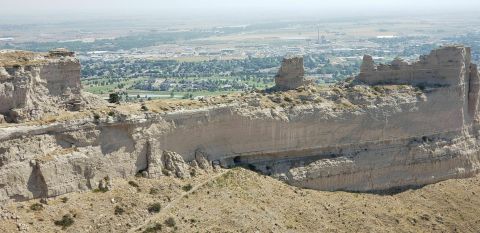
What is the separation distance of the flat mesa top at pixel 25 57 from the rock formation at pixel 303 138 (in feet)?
15.2

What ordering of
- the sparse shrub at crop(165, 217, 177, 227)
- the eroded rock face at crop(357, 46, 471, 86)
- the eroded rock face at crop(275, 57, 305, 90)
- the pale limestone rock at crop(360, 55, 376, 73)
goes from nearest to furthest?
the sparse shrub at crop(165, 217, 177, 227)
the eroded rock face at crop(275, 57, 305, 90)
the eroded rock face at crop(357, 46, 471, 86)
the pale limestone rock at crop(360, 55, 376, 73)

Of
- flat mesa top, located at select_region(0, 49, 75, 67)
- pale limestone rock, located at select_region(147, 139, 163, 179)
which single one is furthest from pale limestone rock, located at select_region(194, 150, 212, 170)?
flat mesa top, located at select_region(0, 49, 75, 67)

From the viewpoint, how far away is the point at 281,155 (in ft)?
170

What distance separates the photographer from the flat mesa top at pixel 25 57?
136 feet

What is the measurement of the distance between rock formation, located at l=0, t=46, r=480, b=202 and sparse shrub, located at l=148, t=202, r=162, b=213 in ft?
9.85

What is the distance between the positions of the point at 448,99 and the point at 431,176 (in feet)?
23.0

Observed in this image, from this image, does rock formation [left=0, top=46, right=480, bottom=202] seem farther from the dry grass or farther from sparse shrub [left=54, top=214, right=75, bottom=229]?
sparse shrub [left=54, top=214, right=75, bottom=229]

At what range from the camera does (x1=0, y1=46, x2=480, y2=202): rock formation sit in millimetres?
40031

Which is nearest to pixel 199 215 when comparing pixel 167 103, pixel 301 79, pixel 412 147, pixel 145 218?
pixel 145 218

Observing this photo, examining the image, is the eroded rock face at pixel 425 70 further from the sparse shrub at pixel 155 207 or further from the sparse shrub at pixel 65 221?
the sparse shrub at pixel 65 221

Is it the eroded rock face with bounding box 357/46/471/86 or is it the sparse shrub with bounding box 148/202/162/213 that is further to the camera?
the eroded rock face with bounding box 357/46/471/86

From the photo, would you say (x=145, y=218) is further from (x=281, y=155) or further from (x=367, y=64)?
(x=367, y=64)

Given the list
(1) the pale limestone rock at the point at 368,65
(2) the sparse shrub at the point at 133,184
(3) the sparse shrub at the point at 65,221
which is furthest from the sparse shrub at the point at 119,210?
(1) the pale limestone rock at the point at 368,65

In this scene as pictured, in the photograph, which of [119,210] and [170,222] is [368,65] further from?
[119,210]
